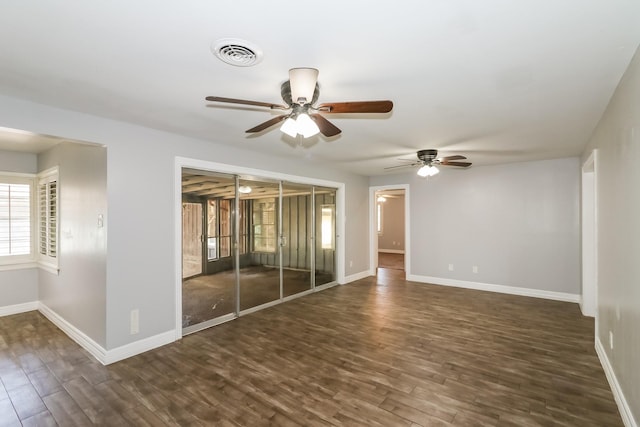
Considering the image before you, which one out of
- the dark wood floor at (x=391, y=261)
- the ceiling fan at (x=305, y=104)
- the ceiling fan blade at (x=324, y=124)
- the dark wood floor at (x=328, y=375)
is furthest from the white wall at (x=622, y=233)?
the dark wood floor at (x=391, y=261)

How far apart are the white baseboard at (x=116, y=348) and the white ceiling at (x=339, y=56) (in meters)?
2.30

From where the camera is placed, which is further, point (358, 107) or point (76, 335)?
point (76, 335)

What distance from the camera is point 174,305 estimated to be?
136 inches

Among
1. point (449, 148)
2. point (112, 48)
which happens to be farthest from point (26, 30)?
point (449, 148)

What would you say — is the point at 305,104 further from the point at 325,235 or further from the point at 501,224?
the point at 501,224

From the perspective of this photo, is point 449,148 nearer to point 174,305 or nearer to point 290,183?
point 290,183

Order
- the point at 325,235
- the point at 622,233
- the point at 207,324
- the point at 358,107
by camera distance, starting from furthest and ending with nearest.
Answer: the point at 325,235 → the point at 207,324 → the point at 622,233 → the point at 358,107

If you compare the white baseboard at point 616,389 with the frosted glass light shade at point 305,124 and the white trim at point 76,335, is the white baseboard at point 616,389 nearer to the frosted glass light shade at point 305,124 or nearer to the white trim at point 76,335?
the frosted glass light shade at point 305,124

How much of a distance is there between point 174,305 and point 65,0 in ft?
9.78

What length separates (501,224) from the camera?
5531 mm

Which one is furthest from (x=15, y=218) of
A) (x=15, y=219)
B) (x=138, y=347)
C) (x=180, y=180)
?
(x=138, y=347)

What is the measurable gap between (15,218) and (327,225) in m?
4.97

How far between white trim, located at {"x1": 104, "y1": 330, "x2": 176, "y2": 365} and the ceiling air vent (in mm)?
2961

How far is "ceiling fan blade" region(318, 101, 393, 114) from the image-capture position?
187cm
